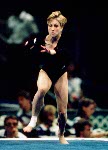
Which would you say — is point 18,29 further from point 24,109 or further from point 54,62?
point 54,62

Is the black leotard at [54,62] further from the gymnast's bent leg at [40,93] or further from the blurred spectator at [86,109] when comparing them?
the blurred spectator at [86,109]

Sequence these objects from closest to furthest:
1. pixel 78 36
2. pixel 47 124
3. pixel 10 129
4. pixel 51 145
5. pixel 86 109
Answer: pixel 51 145 < pixel 10 129 < pixel 47 124 < pixel 86 109 < pixel 78 36

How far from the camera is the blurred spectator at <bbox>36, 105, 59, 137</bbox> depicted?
305 inches

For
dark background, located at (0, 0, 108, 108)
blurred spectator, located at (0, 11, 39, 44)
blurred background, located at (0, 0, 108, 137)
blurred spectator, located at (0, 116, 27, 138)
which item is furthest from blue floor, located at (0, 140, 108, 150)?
blurred spectator, located at (0, 11, 39, 44)

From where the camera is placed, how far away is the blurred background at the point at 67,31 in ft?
37.0

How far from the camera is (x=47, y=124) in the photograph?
7.76m

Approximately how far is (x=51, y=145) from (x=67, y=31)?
5.88 meters

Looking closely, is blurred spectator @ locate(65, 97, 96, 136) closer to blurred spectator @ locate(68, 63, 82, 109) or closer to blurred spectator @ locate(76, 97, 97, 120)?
blurred spectator @ locate(76, 97, 97, 120)

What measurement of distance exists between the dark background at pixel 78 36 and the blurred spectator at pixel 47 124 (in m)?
3.18

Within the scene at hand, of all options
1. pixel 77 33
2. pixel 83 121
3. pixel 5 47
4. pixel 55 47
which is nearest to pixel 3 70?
pixel 5 47

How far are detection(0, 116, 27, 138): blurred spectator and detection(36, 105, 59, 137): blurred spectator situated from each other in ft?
1.07

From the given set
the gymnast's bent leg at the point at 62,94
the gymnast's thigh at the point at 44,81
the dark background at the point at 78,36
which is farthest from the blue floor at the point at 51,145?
the dark background at the point at 78,36

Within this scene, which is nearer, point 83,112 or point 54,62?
point 54,62

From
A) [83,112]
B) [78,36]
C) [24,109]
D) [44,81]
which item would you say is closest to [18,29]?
[78,36]
